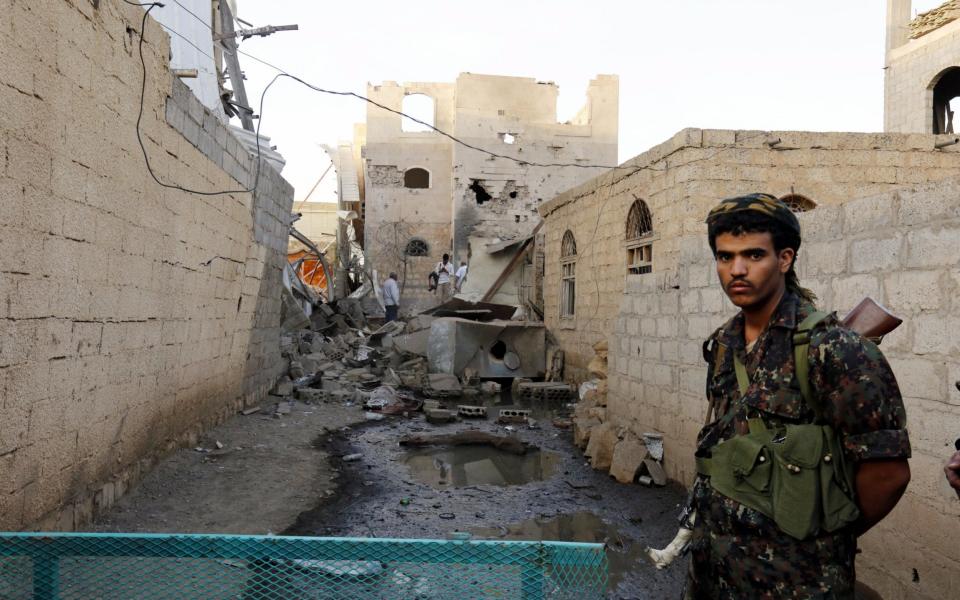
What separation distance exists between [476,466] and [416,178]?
20803 millimetres

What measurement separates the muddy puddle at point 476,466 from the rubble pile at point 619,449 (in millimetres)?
440

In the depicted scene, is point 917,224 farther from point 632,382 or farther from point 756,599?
point 632,382

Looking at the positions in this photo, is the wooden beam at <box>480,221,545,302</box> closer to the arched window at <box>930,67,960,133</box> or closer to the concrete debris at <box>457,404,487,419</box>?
the concrete debris at <box>457,404,487,419</box>

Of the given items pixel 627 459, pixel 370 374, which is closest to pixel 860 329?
pixel 627 459

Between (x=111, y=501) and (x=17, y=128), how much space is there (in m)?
2.54

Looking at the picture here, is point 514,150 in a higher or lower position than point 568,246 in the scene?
higher

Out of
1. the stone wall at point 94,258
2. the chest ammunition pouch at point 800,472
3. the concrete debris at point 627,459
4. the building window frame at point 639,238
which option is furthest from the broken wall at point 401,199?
the chest ammunition pouch at point 800,472

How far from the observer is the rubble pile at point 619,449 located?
231 inches

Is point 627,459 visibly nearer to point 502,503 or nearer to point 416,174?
point 502,503

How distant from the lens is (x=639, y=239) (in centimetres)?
941

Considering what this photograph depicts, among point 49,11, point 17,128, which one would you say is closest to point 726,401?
point 17,128

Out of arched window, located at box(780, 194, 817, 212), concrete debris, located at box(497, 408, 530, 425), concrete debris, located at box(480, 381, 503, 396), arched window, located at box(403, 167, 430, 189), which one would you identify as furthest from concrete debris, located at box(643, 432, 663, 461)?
arched window, located at box(403, 167, 430, 189)

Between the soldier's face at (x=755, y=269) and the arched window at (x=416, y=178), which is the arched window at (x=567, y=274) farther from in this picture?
the arched window at (x=416, y=178)

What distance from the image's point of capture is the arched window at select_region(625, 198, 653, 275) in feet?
30.5
